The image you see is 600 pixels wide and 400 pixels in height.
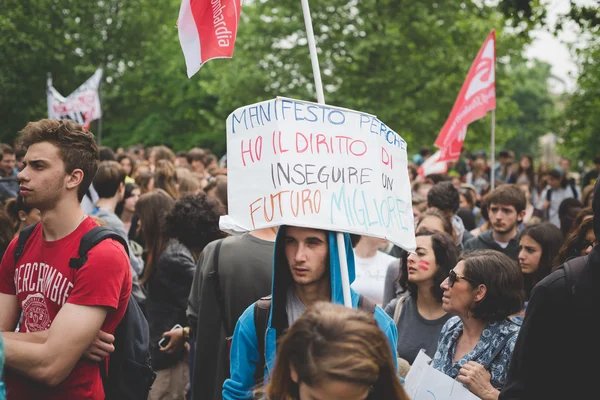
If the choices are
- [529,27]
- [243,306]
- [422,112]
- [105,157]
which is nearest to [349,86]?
[422,112]

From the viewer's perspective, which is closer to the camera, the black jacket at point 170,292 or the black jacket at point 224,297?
the black jacket at point 224,297

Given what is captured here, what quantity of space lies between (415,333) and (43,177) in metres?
2.61

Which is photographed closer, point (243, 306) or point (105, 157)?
point (243, 306)

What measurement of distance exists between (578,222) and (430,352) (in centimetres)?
161

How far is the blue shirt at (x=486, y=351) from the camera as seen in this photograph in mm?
3830

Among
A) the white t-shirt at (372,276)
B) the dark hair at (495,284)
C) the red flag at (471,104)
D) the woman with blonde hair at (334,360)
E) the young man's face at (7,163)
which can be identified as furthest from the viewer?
the young man's face at (7,163)

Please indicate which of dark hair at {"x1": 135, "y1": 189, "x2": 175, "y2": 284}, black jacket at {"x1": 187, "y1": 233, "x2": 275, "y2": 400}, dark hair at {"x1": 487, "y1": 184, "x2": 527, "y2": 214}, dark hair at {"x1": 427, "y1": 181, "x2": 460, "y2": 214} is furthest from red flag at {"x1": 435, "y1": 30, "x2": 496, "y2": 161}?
black jacket at {"x1": 187, "y1": 233, "x2": 275, "y2": 400}

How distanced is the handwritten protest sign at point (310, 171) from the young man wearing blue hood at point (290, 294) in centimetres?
14

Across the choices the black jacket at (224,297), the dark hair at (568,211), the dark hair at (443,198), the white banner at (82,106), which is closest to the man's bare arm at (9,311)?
the black jacket at (224,297)

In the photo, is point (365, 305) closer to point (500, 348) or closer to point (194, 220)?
point (500, 348)

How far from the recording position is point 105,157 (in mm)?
9617

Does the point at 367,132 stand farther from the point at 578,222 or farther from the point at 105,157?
the point at 105,157

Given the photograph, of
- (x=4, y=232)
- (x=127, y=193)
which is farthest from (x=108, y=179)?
(x=127, y=193)

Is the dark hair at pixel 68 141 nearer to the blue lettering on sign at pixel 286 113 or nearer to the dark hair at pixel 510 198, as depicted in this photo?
the blue lettering on sign at pixel 286 113
